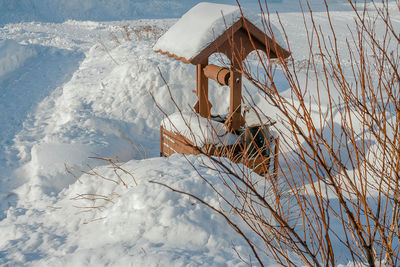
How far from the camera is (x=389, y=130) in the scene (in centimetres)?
468

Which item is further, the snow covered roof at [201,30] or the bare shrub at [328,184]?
the snow covered roof at [201,30]

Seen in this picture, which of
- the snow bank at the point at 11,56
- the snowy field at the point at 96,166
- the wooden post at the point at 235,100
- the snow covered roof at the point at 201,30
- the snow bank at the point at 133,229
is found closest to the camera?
the snow bank at the point at 133,229

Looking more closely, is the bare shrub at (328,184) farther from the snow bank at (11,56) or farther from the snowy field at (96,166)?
the snow bank at (11,56)

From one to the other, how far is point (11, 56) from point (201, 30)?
8.00 meters

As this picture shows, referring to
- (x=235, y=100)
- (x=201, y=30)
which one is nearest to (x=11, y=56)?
(x=201, y=30)

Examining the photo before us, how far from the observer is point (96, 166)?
4.75 m

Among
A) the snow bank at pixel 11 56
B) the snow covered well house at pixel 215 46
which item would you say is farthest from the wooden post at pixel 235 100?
the snow bank at pixel 11 56

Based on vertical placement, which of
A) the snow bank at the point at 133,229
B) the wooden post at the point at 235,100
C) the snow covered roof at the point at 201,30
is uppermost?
the snow covered roof at the point at 201,30

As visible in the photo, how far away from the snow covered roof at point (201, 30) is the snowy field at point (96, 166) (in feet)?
3.66

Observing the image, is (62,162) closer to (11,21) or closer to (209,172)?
(209,172)

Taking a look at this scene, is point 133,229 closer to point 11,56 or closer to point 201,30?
point 201,30

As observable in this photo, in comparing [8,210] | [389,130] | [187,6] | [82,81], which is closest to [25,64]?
[82,81]

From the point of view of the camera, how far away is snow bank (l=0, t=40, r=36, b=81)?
30.9 feet

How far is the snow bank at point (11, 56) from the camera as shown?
9415 mm
